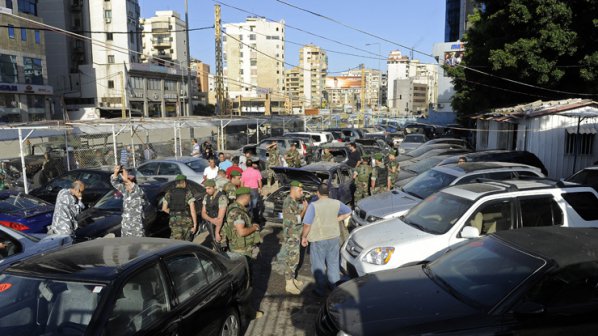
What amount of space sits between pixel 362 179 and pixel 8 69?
44809 millimetres

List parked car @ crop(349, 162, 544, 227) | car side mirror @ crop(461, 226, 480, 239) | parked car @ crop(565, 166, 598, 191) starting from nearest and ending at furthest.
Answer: car side mirror @ crop(461, 226, 480, 239)
parked car @ crop(349, 162, 544, 227)
parked car @ crop(565, 166, 598, 191)

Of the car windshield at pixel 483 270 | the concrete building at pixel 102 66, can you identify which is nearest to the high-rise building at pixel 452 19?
the concrete building at pixel 102 66

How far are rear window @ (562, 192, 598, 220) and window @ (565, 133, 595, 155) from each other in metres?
8.92

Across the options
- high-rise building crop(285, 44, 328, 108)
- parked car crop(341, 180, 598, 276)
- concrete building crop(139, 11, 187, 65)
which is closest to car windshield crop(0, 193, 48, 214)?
parked car crop(341, 180, 598, 276)

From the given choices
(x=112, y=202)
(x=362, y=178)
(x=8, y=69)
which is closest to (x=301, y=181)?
(x=362, y=178)

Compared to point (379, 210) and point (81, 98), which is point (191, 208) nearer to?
point (379, 210)

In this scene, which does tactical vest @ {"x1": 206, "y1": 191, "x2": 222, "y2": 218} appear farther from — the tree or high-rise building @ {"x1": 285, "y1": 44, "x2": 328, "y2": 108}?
high-rise building @ {"x1": 285, "y1": 44, "x2": 328, "y2": 108}

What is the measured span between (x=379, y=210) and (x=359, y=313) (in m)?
4.29

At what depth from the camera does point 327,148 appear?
48.4 feet

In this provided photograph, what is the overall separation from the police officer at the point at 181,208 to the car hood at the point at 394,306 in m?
3.71

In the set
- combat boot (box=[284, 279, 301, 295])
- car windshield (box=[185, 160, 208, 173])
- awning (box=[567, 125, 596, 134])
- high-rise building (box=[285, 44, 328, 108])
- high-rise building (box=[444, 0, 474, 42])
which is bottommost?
combat boot (box=[284, 279, 301, 295])

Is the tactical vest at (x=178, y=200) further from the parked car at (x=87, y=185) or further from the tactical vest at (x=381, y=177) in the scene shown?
the tactical vest at (x=381, y=177)

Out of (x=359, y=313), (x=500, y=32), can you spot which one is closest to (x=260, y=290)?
(x=359, y=313)

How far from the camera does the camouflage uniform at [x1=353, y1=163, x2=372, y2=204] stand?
10867 millimetres
